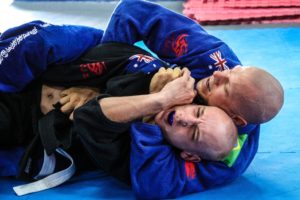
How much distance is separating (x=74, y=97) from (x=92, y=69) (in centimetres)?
14

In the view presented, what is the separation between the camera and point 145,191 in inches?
63.1

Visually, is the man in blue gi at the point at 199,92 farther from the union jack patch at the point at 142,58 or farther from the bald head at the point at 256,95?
the union jack patch at the point at 142,58

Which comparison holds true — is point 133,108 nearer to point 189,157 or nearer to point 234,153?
point 189,157

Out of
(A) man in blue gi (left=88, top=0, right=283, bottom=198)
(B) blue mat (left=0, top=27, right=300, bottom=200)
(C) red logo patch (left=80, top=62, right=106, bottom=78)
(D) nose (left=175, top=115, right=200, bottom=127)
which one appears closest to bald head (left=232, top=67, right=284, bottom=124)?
(A) man in blue gi (left=88, top=0, right=283, bottom=198)

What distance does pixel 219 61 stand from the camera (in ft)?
5.88

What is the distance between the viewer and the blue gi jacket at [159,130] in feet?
5.22

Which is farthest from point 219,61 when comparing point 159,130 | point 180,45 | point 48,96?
point 48,96

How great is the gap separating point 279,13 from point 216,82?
2.33 m

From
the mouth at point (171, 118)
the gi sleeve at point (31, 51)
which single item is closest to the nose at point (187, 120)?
the mouth at point (171, 118)

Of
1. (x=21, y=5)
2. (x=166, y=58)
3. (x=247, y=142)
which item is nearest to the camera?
(x=247, y=142)

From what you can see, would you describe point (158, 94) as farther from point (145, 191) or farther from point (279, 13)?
point (279, 13)

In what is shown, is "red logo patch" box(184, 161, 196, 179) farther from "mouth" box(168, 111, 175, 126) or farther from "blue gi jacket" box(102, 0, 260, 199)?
"mouth" box(168, 111, 175, 126)

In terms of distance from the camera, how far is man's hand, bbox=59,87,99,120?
1782 millimetres

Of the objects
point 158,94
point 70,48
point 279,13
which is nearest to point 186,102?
point 158,94
